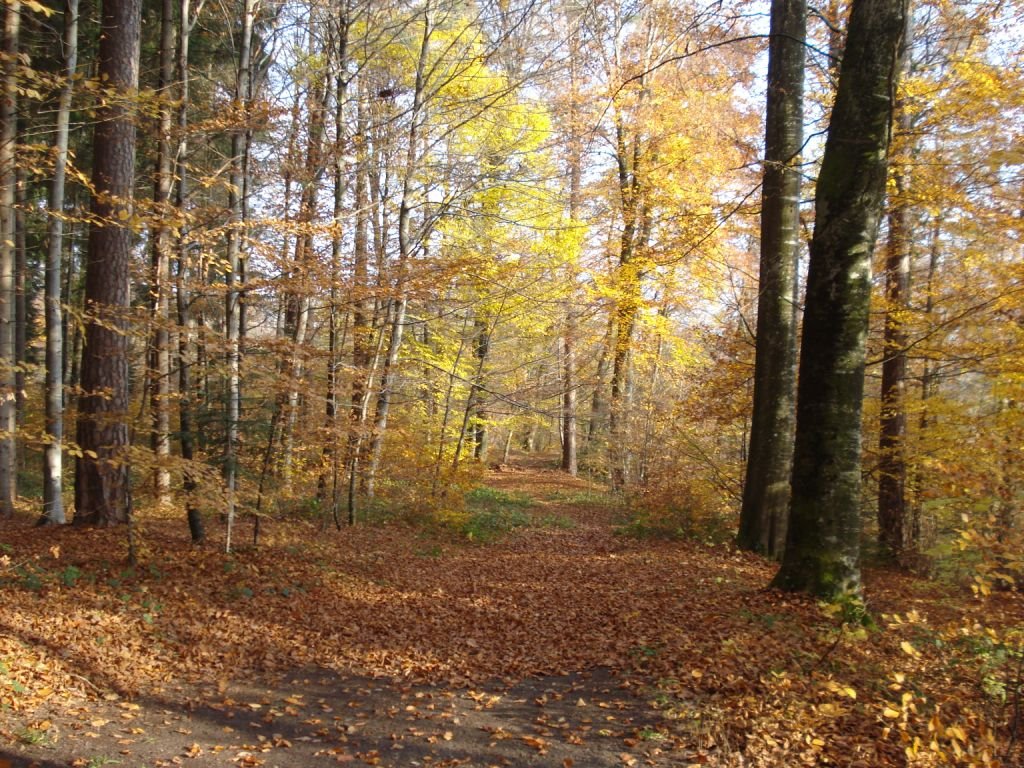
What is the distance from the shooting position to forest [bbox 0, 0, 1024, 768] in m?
4.75

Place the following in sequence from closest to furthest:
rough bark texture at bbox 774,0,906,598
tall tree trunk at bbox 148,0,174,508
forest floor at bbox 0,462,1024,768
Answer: forest floor at bbox 0,462,1024,768, rough bark texture at bbox 774,0,906,598, tall tree trunk at bbox 148,0,174,508

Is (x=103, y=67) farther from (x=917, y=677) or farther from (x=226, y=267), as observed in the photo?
(x=917, y=677)

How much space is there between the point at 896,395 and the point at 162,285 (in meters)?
11.4

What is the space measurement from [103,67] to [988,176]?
12.5m

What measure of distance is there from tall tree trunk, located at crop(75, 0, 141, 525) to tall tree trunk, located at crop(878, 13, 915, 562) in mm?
11333

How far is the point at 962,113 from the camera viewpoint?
9.26 metres

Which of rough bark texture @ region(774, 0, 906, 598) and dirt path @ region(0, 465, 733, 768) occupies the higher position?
rough bark texture @ region(774, 0, 906, 598)

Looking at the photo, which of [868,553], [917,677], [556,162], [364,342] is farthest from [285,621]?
[556,162]

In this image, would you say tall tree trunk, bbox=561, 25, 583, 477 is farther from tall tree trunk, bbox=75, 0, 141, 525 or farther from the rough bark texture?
the rough bark texture

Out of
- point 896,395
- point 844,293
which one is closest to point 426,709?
point 844,293

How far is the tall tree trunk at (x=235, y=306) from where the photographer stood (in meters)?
8.30

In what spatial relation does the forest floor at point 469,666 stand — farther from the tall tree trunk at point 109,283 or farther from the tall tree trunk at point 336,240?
the tall tree trunk at point 336,240

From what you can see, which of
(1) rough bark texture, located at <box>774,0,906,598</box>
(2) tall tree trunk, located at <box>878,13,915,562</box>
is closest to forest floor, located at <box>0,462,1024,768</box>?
(1) rough bark texture, located at <box>774,0,906,598</box>

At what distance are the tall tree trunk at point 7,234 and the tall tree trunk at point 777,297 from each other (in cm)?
864
